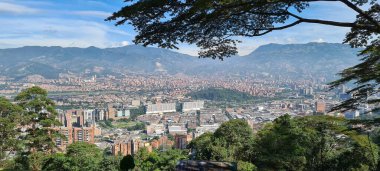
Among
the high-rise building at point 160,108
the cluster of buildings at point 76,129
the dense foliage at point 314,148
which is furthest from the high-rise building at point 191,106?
the dense foliage at point 314,148

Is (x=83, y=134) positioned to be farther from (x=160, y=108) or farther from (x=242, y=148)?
(x=160, y=108)

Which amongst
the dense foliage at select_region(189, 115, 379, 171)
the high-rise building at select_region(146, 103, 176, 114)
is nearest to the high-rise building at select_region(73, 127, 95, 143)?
the dense foliage at select_region(189, 115, 379, 171)

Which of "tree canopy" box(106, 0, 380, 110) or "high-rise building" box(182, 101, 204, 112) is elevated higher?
"tree canopy" box(106, 0, 380, 110)

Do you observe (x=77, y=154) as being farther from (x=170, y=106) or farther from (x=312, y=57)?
(x=312, y=57)

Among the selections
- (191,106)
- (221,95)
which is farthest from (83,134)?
(221,95)

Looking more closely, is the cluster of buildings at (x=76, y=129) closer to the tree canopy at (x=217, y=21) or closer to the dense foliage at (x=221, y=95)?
the tree canopy at (x=217, y=21)

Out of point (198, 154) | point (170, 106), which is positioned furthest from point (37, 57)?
point (198, 154)

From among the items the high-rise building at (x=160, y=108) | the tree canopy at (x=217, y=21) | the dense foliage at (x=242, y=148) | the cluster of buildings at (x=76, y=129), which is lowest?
the high-rise building at (x=160, y=108)

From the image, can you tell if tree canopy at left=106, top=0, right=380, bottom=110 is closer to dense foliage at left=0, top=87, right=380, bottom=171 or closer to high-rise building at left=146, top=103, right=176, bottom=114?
dense foliage at left=0, top=87, right=380, bottom=171
